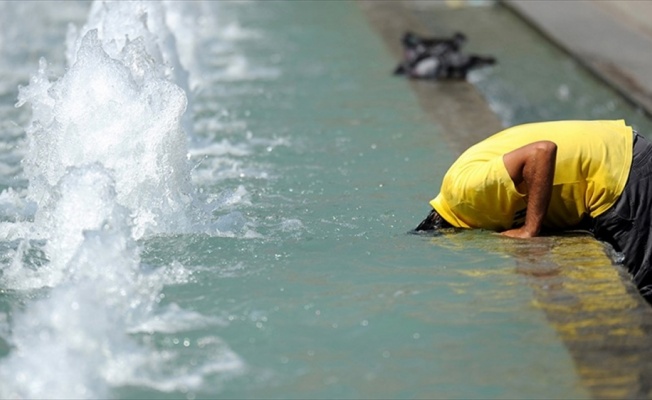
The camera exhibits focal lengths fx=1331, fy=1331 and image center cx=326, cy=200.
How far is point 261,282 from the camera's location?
4.96 meters

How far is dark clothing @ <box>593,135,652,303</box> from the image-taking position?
5.26 meters

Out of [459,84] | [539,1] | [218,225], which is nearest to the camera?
[218,225]

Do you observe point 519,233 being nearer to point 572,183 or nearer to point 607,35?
point 572,183

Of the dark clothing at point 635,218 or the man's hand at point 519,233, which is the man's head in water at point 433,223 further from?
the dark clothing at point 635,218

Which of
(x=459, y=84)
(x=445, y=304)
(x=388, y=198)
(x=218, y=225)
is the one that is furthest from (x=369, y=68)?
(x=445, y=304)

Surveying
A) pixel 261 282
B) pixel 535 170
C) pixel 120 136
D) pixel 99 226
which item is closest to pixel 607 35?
pixel 120 136

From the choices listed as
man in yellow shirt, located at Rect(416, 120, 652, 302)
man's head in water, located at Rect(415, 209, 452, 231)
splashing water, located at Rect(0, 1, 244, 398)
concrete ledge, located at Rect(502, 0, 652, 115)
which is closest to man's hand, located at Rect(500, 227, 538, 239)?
man in yellow shirt, located at Rect(416, 120, 652, 302)

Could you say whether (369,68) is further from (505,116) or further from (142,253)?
(142,253)

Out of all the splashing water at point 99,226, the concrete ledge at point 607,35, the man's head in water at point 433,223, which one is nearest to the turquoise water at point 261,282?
the splashing water at point 99,226

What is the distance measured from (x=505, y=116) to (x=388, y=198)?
4.04 meters

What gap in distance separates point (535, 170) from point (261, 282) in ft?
3.78

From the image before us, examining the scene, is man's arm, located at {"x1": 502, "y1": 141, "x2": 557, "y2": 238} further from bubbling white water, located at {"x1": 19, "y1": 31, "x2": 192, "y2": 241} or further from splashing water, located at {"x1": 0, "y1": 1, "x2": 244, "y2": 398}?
bubbling white water, located at {"x1": 19, "y1": 31, "x2": 192, "y2": 241}

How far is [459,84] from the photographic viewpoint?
32.3 ft

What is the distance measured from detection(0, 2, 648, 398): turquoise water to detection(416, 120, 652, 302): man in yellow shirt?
174 mm
